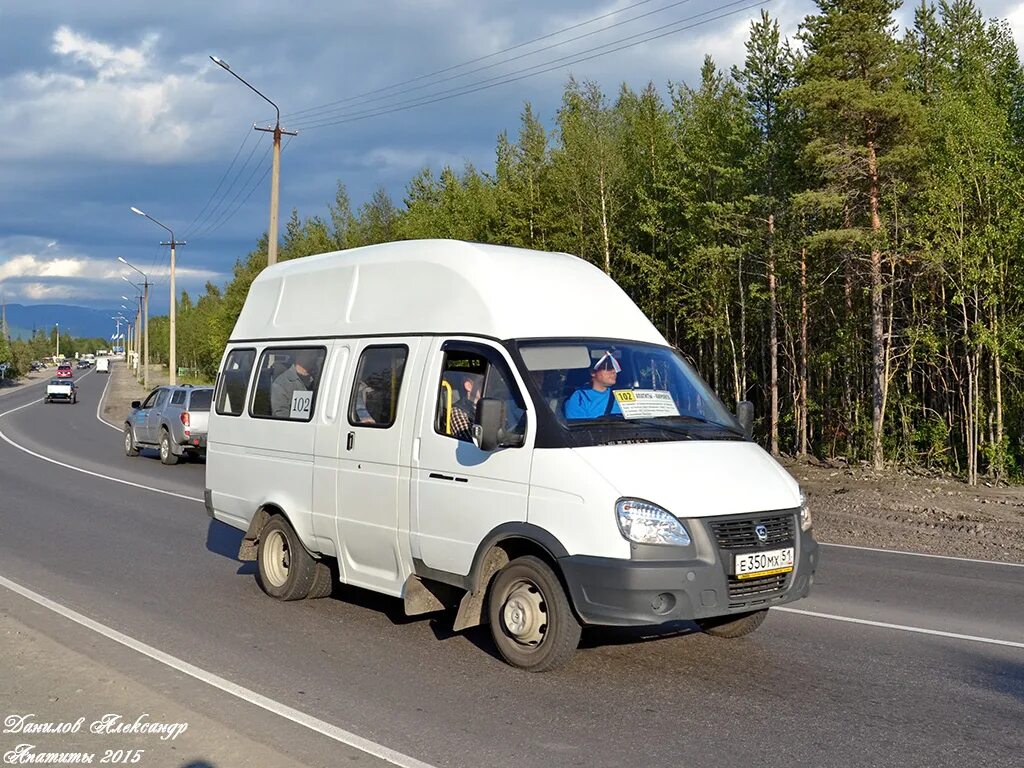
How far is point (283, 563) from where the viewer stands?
338 inches

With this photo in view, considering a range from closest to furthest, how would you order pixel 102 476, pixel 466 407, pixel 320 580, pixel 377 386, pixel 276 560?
pixel 466 407
pixel 377 386
pixel 320 580
pixel 276 560
pixel 102 476

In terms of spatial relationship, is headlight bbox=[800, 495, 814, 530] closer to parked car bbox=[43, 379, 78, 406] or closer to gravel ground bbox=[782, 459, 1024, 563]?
gravel ground bbox=[782, 459, 1024, 563]

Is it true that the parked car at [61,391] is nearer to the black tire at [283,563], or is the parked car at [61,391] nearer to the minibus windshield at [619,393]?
the black tire at [283,563]

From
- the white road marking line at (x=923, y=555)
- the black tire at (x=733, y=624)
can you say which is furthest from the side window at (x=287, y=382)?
the white road marking line at (x=923, y=555)

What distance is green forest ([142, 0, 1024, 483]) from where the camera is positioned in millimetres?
19562

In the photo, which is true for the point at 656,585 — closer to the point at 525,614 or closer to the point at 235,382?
the point at 525,614

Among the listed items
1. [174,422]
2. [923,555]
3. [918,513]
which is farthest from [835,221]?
[174,422]

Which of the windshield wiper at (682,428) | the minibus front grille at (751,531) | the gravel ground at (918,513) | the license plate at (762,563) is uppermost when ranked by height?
the windshield wiper at (682,428)

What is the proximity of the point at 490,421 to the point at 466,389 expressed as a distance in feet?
2.39

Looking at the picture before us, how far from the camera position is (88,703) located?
222 inches

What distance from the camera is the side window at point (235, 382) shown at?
9227mm

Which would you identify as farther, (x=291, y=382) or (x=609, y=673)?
(x=291, y=382)

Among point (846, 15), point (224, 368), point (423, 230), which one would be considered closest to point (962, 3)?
point (846, 15)

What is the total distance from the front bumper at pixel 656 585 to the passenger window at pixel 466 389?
3.97ft
